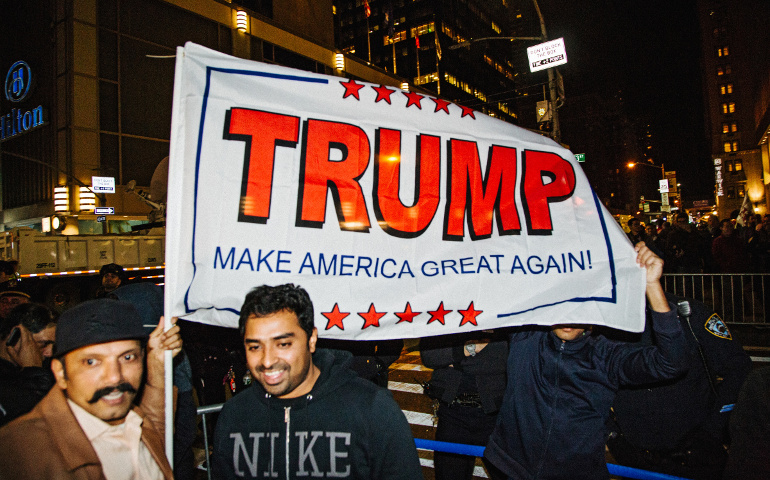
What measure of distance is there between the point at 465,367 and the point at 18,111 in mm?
34916

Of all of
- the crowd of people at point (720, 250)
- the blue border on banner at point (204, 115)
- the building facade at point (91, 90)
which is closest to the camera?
the blue border on banner at point (204, 115)

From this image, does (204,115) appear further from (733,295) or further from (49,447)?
(733,295)

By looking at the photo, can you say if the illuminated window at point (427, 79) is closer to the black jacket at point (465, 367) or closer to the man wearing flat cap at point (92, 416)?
the black jacket at point (465, 367)

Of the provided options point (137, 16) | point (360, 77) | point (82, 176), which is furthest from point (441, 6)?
point (82, 176)

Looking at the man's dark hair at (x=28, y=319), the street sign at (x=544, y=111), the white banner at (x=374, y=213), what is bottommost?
the man's dark hair at (x=28, y=319)

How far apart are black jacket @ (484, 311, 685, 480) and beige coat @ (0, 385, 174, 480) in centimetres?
231

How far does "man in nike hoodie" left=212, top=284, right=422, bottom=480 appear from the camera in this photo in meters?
2.22

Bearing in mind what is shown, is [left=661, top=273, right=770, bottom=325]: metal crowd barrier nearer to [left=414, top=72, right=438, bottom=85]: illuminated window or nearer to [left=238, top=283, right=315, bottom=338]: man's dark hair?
[left=238, top=283, right=315, bottom=338]: man's dark hair

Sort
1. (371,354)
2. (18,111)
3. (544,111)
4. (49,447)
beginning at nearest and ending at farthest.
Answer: (49,447), (371,354), (544,111), (18,111)

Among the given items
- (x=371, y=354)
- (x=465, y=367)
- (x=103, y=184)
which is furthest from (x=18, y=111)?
(x=465, y=367)

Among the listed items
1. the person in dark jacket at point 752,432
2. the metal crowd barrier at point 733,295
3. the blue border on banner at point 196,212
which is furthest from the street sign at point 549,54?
the person in dark jacket at point 752,432

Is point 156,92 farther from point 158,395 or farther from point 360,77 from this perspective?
Answer: point 158,395

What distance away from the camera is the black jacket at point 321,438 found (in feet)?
7.26

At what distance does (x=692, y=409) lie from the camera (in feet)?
10.2
